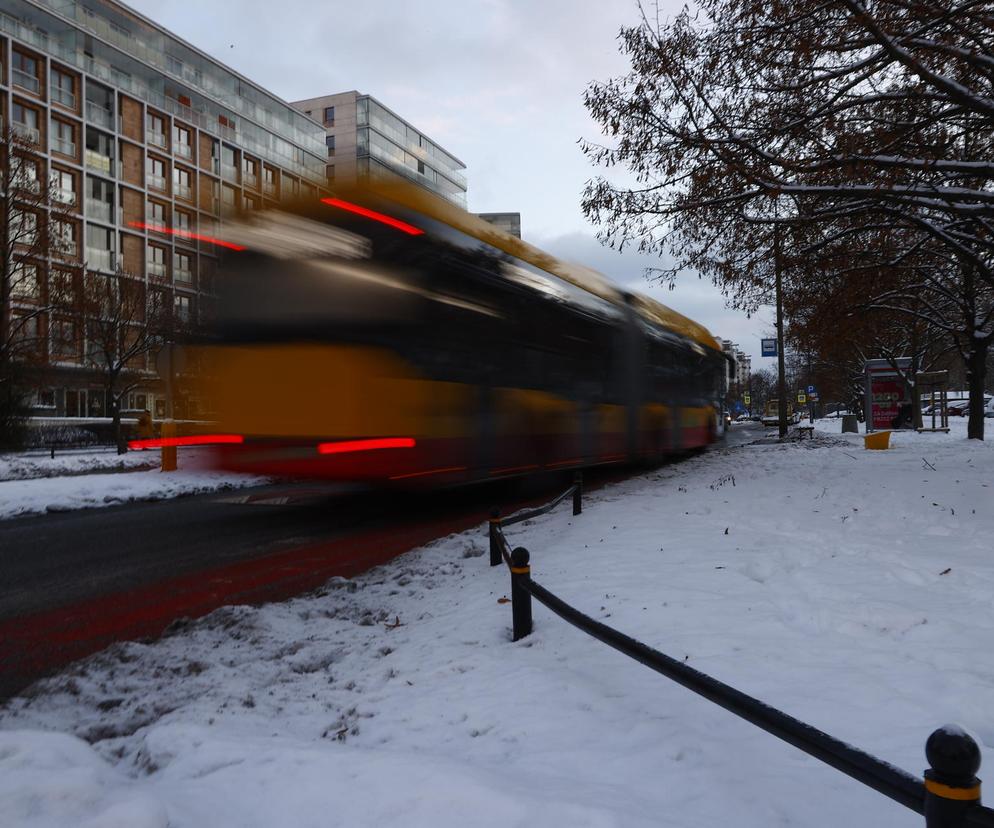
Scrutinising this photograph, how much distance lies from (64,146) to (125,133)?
5.17 meters

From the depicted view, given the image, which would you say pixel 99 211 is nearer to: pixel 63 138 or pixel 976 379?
pixel 63 138

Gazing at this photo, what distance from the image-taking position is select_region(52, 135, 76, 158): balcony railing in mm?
38781

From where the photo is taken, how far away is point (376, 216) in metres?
7.39

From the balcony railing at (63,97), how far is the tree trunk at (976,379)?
46302 mm

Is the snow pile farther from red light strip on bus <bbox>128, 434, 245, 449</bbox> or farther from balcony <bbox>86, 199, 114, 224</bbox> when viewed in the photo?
balcony <bbox>86, 199, 114, 224</bbox>

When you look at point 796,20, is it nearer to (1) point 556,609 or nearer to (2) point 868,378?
(1) point 556,609

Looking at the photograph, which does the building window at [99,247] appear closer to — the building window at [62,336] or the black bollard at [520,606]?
the building window at [62,336]

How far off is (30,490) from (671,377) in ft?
41.2

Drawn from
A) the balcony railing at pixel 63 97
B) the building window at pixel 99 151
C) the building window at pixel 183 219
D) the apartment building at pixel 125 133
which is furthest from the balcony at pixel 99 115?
the building window at pixel 183 219

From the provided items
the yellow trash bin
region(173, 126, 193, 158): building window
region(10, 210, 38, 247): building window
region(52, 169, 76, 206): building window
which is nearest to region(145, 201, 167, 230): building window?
region(173, 126, 193, 158): building window

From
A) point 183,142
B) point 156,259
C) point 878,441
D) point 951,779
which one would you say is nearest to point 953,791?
point 951,779

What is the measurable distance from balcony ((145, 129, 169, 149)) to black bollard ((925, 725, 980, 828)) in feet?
175

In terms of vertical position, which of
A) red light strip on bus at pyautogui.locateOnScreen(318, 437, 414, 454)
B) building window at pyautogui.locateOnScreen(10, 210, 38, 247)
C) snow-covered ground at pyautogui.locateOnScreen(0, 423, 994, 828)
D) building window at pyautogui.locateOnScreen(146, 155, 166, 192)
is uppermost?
building window at pyautogui.locateOnScreen(146, 155, 166, 192)

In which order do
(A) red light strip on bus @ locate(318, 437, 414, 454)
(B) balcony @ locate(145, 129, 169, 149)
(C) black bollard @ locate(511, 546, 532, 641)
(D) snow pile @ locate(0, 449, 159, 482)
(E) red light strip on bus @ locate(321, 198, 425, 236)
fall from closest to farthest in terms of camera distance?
(C) black bollard @ locate(511, 546, 532, 641), (A) red light strip on bus @ locate(318, 437, 414, 454), (E) red light strip on bus @ locate(321, 198, 425, 236), (D) snow pile @ locate(0, 449, 159, 482), (B) balcony @ locate(145, 129, 169, 149)
